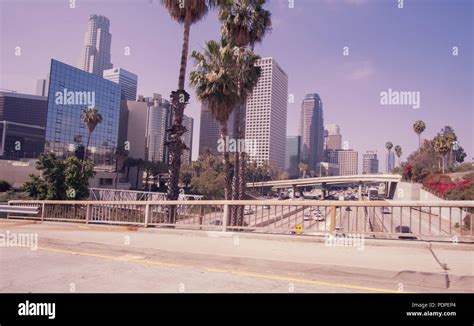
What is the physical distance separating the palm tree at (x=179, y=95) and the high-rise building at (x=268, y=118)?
134m

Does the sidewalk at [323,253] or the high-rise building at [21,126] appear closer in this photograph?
the sidewalk at [323,253]

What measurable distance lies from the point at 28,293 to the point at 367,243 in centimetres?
714

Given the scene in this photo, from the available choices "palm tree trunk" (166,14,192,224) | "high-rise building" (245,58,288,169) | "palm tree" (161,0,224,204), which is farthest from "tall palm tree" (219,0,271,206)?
"high-rise building" (245,58,288,169)

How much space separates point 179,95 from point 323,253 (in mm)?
11720

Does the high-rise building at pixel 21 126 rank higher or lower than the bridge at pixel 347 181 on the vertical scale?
higher

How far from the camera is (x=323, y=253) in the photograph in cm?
663

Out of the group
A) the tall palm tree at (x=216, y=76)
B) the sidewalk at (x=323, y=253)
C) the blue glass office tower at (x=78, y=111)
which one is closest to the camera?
the sidewalk at (x=323, y=253)

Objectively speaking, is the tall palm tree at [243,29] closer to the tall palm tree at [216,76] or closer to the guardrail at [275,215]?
the tall palm tree at [216,76]

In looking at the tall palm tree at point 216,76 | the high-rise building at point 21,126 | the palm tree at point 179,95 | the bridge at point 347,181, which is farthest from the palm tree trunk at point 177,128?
the high-rise building at point 21,126

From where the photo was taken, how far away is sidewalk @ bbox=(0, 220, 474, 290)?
198 inches

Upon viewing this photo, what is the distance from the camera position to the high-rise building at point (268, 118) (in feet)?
516

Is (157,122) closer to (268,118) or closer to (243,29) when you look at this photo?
(268,118)
